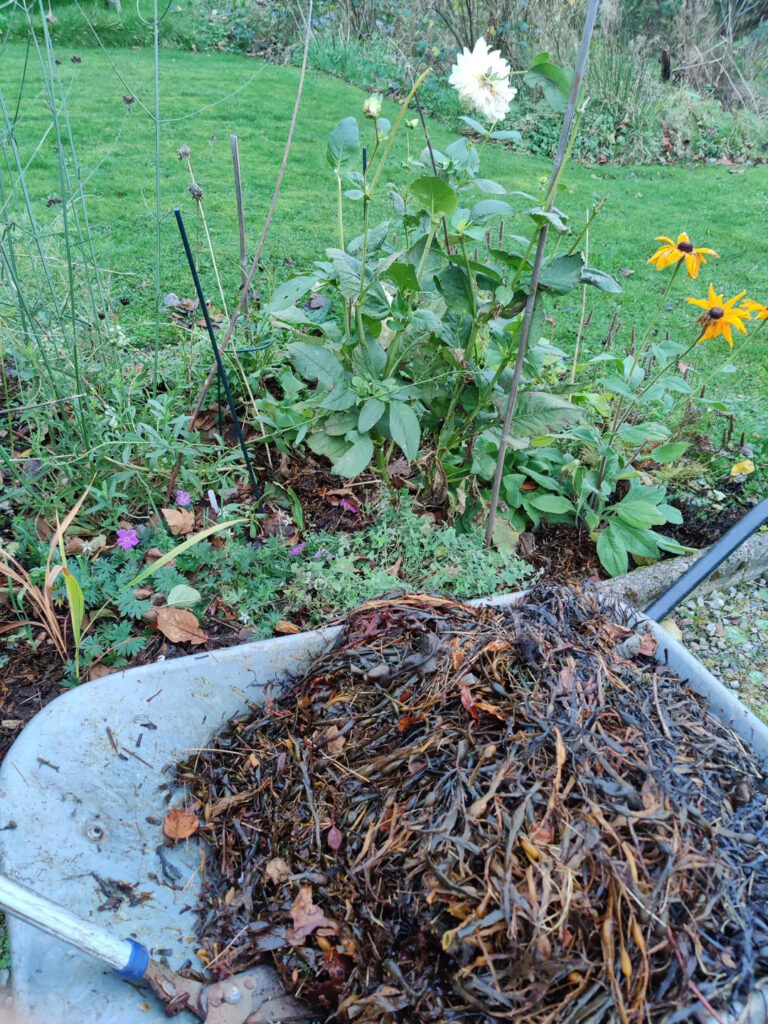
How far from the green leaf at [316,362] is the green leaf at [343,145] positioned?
1.47ft

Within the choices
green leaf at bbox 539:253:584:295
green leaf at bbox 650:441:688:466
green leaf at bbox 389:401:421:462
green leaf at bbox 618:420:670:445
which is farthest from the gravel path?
green leaf at bbox 539:253:584:295

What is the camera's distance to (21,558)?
1941 mm

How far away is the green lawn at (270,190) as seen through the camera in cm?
374

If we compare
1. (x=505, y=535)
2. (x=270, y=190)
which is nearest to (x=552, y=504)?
(x=505, y=535)

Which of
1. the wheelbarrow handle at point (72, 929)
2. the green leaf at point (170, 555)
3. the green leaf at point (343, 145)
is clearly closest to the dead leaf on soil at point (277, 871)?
the wheelbarrow handle at point (72, 929)

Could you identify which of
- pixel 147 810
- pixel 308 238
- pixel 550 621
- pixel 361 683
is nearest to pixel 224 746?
pixel 147 810

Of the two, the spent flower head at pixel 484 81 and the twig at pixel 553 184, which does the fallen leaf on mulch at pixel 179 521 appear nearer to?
the twig at pixel 553 184

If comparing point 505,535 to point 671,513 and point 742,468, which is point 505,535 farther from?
point 742,468

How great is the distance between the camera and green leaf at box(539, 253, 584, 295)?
1.57 meters

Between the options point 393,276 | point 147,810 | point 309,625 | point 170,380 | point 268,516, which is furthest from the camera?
point 170,380

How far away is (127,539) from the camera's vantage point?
1.87m

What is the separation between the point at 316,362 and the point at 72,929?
54.5 inches

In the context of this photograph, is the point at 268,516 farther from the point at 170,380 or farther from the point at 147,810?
the point at 147,810

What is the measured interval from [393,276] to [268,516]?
0.83 m
